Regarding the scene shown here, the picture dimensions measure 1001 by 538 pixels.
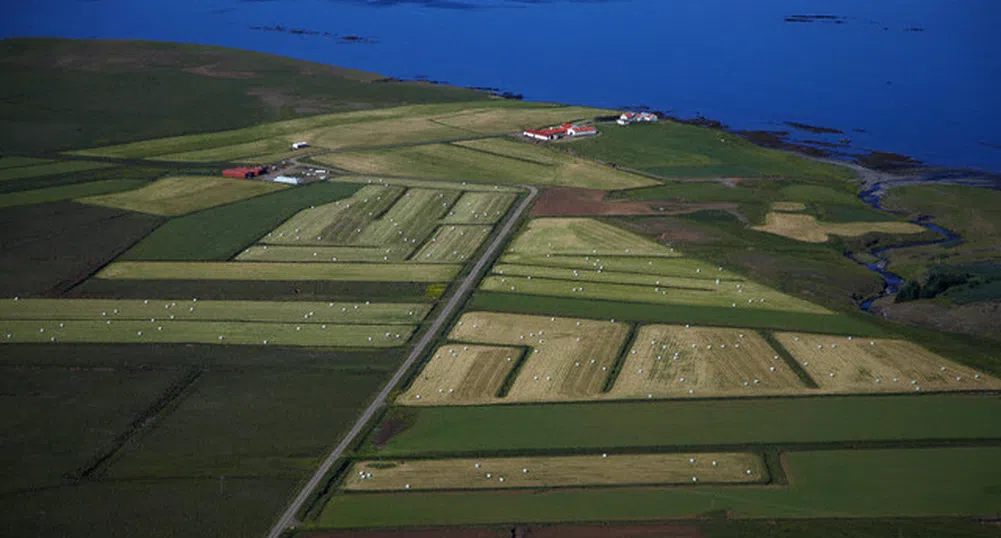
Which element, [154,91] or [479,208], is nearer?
[479,208]

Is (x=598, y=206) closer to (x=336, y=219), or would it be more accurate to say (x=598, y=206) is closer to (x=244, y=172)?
(x=336, y=219)

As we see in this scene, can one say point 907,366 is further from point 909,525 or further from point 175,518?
point 175,518

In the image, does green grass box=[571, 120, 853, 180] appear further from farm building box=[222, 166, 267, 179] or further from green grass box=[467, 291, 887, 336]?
green grass box=[467, 291, 887, 336]

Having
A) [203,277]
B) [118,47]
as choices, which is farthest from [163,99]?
[203,277]

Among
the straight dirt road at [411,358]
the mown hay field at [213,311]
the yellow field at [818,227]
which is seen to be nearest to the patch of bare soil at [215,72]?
the straight dirt road at [411,358]

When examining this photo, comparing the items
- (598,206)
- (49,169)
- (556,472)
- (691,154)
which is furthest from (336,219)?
(556,472)

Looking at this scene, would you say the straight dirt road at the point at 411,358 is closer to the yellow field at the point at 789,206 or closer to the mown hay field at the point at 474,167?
the mown hay field at the point at 474,167
